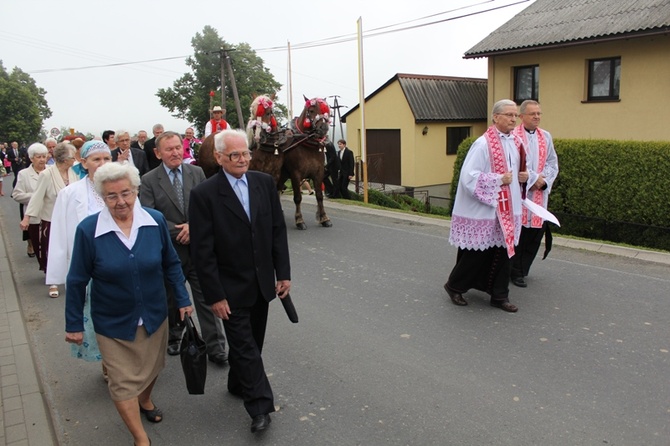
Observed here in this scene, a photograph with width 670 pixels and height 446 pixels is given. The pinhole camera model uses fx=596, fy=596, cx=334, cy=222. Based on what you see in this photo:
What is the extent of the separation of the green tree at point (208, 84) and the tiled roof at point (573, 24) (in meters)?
38.3

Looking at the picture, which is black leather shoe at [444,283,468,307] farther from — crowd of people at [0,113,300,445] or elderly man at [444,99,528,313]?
crowd of people at [0,113,300,445]

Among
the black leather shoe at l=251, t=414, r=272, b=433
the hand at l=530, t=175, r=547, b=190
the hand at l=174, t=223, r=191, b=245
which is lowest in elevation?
the black leather shoe at l=251, t=414, r=272, b=433

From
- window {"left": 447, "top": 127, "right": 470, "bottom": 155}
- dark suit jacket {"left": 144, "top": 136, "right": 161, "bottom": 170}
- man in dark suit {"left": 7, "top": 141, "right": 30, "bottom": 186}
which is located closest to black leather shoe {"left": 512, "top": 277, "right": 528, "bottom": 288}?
dark suit jacket {"left": 144, "top": 136, "right": 161, "bottom": 170}

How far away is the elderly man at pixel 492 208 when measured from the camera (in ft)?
18.8

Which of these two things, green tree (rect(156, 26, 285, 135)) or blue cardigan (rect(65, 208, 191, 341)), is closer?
blue cardigan (rect(65, 208, 191, 341))

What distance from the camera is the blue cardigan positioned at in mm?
3404

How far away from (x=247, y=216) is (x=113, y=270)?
0.86m

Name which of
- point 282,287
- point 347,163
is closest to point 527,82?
point 347,163

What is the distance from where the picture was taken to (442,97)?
78.7 feet

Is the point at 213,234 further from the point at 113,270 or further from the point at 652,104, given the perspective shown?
the point at 652,104

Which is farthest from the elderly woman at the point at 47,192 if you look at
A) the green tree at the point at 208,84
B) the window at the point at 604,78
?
the green tree at the point at 208,84

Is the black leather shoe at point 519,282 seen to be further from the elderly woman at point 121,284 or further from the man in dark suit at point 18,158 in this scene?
the man in dark suit at point 18,158

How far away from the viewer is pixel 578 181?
11539 mm

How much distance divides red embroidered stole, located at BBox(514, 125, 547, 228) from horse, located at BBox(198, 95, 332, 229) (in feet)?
15.3
